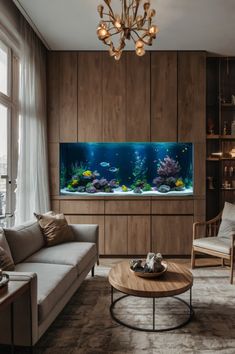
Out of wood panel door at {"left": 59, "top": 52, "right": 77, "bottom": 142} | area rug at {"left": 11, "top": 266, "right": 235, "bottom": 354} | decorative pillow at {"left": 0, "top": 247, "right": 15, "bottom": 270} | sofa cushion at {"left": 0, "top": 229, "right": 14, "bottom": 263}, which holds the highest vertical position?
wood panel door at {"left": 59, "top": 52, "right": 77, "bottom": 142}

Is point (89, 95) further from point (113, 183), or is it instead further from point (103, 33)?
point (103, 33)

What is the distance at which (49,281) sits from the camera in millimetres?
2334

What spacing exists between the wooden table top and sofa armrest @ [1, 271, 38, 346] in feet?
2.39

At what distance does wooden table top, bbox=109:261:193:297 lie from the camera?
90.0 inches

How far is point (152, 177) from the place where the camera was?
199 inches

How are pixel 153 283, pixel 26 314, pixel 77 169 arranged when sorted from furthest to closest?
pixel 77 169
pixel 153 283
pixel 26 314

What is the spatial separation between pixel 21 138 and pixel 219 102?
3148 mm

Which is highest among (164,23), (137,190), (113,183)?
(164,23)

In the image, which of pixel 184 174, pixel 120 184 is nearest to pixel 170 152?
pixel 184 174

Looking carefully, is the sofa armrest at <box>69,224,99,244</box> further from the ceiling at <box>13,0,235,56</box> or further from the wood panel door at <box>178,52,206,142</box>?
the ceiling at <box>13,0,235,56</box>

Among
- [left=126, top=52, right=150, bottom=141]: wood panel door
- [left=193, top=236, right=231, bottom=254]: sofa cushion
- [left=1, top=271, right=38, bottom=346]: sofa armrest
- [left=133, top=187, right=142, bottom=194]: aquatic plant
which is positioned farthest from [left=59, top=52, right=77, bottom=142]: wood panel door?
[left=1, top=271, right=38, bottom=346]: sofa armrest

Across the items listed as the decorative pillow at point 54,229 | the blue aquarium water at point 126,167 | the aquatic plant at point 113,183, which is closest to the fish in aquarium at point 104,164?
the blue aquarium water at point 126,167

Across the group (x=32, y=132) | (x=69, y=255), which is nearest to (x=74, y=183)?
(x=32, y=132)

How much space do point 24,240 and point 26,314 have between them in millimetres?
Answer: 1059
